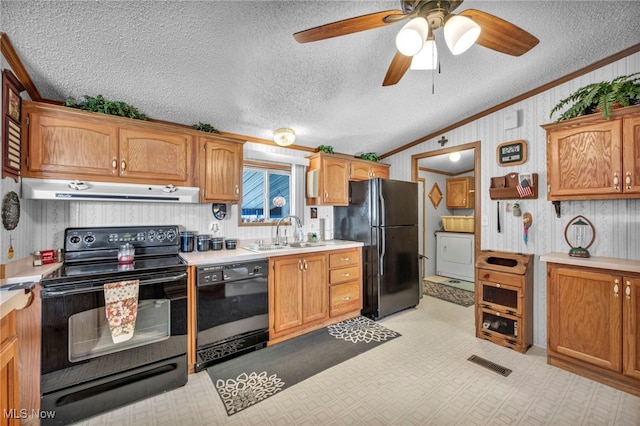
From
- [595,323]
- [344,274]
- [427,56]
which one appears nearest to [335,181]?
[344,274]

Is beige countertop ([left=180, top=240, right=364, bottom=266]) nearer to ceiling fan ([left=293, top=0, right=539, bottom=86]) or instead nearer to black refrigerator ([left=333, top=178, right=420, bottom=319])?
black refrigerator ([left=333, top=178, right=420, bottom=319])

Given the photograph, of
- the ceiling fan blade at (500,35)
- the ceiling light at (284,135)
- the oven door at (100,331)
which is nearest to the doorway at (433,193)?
the ceiling light at (284,135)

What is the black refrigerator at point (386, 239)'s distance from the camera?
3355 millimetres

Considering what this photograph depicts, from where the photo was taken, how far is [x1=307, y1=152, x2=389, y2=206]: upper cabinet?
3529 mm

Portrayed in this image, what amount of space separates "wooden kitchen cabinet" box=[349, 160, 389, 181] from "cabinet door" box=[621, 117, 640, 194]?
2.59m

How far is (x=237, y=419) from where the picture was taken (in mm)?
1747

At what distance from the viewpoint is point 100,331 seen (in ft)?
6.03

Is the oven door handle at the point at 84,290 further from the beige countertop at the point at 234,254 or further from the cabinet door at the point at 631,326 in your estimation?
the cabinet door at the point at 631,326

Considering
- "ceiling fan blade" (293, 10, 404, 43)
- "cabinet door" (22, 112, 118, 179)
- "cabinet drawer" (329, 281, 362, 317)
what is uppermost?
"ceiling fan blade" (293, 10, 404, 43)

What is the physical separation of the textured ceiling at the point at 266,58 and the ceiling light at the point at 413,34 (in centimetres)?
59

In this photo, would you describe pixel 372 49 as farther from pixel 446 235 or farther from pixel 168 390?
pixel 446 235

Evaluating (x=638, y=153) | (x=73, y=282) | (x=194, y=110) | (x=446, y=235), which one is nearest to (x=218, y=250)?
(x=73, y=282)

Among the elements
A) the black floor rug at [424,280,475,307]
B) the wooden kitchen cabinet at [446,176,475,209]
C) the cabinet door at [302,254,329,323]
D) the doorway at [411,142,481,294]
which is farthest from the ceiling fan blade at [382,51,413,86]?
the wooden kitchen cabinet at [446,176,475,209]

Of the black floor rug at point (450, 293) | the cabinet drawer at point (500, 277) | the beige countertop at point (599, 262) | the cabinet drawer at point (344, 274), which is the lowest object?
the black floor rug at point (450, 293)
